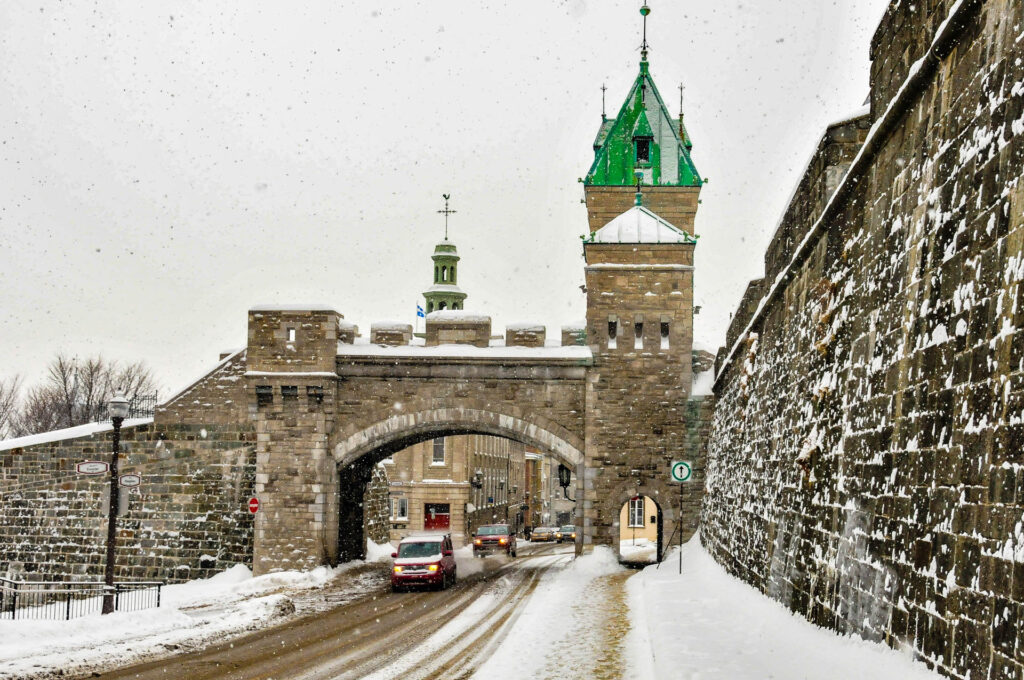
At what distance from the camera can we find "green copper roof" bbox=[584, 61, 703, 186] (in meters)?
46.5

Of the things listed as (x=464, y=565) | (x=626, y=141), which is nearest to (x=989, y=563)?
(x=464, y=565)

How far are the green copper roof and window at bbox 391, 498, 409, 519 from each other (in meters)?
23.1

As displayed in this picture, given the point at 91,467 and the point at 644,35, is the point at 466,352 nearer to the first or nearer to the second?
the point at 91,467

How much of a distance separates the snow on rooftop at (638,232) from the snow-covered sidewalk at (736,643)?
14.2 meters

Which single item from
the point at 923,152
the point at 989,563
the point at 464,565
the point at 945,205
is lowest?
the point at 464,565

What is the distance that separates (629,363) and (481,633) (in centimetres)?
1598

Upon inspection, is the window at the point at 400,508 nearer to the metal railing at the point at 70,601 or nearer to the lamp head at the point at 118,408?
the metal railing at the point at 70,601

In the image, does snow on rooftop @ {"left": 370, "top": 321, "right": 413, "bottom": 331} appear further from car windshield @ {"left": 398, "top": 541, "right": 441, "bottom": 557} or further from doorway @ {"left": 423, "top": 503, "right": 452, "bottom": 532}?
doorway @ {"left": 423, "top": 503, "right": 452, "bottom": 532}

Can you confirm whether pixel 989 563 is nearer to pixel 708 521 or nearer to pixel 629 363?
pixel 708 521

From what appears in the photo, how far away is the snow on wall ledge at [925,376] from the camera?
6430mm

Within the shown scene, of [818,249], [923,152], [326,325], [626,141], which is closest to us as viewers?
[923,152]

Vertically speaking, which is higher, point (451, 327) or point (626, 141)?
point (626, 141)

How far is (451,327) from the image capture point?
32250 millimetres

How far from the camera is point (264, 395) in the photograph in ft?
104
